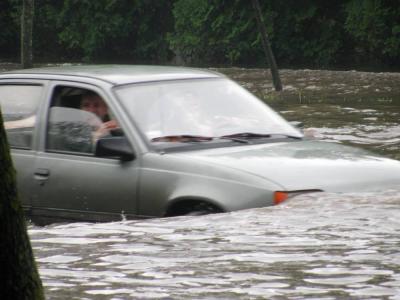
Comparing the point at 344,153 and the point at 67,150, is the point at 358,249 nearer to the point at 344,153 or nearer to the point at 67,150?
the point at 344,153

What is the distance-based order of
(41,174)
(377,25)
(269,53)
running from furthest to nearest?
(377,25)
(269,53)
(41,174)

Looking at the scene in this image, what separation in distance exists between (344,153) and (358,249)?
276 centimetres

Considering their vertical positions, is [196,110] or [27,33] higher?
[196,110]

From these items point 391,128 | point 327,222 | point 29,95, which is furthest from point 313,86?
point 327,222

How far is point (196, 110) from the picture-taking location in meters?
8.91

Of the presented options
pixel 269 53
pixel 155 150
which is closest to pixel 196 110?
pixel 155 150

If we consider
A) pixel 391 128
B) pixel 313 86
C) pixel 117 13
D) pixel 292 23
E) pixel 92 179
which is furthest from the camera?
pixel 117 13

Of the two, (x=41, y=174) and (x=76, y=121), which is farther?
(x=76, y=121)

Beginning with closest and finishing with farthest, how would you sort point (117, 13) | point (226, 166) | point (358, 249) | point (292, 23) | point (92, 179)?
point (358, 249), point (226, 166), point (92, 179), point (292, 23), point (117, 13)

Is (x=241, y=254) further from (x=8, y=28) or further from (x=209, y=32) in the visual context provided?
(x=8, y=28)

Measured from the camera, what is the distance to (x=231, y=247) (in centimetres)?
627

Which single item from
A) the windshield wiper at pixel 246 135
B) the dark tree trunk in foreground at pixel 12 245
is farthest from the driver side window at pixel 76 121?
the dark tree trunk in foreground at pixel 12 245

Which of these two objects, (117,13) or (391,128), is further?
(117,13)

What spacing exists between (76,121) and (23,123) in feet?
1.60
